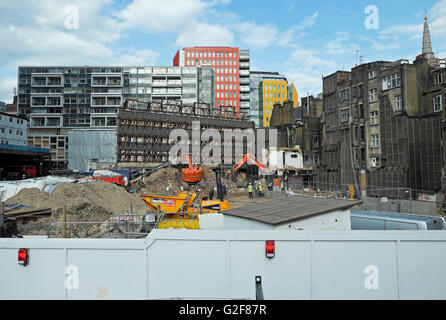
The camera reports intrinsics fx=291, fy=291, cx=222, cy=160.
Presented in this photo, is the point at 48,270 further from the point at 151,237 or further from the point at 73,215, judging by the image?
the point at 73,215

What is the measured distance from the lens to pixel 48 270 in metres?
7.11

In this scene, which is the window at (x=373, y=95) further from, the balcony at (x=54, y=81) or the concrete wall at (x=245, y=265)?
the balcony at (x=54, y=81)

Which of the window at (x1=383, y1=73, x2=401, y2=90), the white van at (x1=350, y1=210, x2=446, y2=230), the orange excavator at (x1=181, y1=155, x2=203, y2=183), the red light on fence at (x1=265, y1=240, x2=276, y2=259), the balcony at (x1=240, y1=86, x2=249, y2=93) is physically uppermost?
the balcony at (x1=240, y1=86, x2=249, y2=93)

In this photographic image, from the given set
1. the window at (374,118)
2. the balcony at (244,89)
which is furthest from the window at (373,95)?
the balcony at (244,89)

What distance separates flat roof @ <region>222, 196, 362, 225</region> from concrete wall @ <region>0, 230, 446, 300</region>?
1.64m

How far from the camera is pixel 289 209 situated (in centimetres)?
968

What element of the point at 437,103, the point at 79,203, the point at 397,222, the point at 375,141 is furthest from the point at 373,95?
the point at 79,203

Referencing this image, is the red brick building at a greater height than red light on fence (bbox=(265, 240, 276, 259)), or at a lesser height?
greater

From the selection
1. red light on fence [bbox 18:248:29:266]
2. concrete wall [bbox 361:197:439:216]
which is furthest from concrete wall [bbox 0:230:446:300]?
concrete wall [bbox 361:197:439:216]

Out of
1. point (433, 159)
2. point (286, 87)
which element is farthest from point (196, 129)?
point (286, 87)

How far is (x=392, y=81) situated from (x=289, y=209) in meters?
33.5

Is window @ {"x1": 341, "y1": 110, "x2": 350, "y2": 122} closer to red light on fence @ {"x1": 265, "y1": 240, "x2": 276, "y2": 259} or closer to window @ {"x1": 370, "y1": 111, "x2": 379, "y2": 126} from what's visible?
window @ {"x1": 370, "y1": 111, "x2": 379, "y2": 126}

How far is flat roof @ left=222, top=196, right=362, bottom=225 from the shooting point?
8734 millimetres

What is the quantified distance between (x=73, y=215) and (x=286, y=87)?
386 ft
